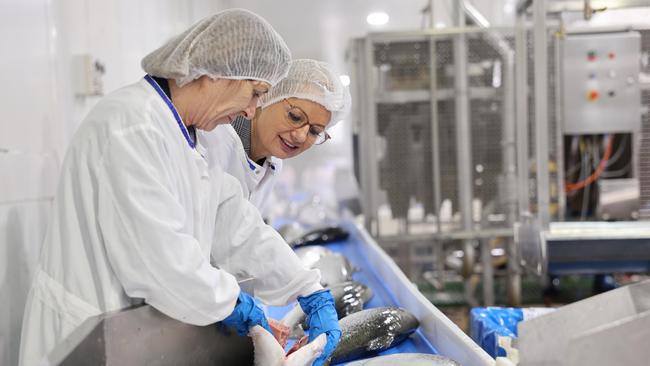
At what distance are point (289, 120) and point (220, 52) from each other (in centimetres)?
66

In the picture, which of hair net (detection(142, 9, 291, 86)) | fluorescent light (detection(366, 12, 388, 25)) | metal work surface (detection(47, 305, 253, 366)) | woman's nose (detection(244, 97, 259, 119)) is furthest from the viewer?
fluorescent light (detection(366, 12, 388, 25))

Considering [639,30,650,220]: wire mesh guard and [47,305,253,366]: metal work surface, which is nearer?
[47,305,253,366]: metal work surface

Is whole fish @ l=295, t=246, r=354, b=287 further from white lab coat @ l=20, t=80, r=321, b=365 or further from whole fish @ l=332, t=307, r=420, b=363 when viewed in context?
white lab coat @ l=20, t=80, r=321, b=365

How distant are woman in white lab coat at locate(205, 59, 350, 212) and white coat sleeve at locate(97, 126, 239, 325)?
0.66 m

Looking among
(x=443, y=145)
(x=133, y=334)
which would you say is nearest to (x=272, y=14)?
(x=443, y=145)

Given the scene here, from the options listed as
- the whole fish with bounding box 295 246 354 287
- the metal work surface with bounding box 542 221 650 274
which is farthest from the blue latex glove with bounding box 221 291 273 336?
the metal work surface with bounding box 542 221 650 274

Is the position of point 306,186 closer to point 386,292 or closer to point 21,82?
point 386,292

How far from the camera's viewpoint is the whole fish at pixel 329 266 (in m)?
2.60

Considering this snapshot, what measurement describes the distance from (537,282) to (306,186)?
4046mm

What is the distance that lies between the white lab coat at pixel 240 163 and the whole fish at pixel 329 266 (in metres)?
0.43

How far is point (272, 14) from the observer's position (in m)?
8.49

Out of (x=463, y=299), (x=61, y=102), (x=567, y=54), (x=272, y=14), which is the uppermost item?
(x=272, y=14)

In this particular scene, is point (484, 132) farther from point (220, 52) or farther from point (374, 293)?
point (220, 52)

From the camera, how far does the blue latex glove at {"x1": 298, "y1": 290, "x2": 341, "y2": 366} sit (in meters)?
1.60
